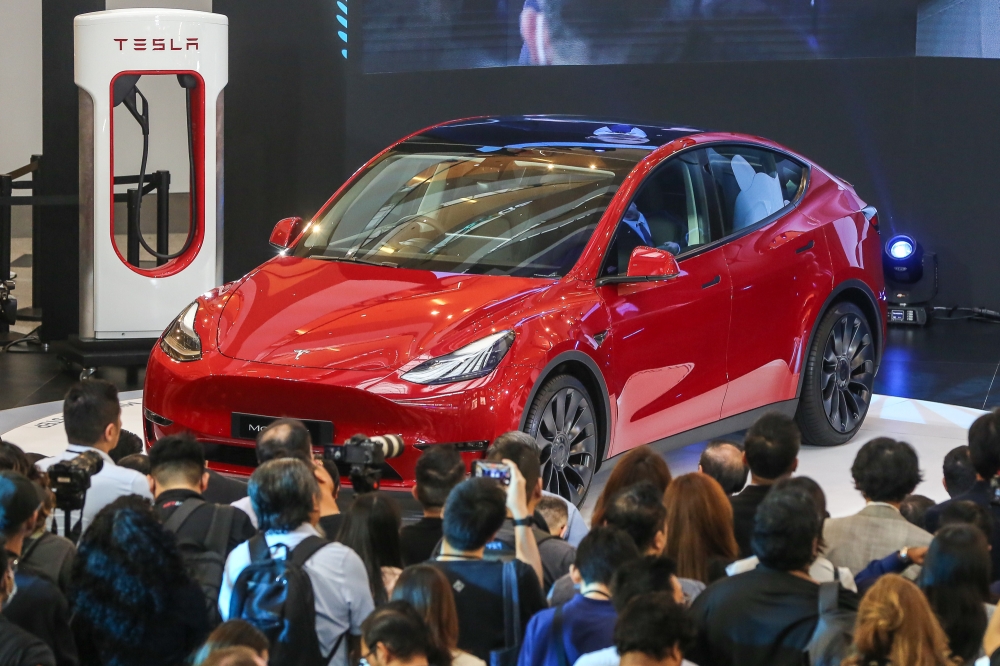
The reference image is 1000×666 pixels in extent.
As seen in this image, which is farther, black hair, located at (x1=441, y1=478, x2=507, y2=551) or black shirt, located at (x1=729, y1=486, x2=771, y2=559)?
black shirt, located at (x1=729, y1=486, x2=771, y2=559)

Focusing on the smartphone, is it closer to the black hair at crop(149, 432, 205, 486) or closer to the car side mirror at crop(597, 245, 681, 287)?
the black hair at crop(149, 432, 205, 486)

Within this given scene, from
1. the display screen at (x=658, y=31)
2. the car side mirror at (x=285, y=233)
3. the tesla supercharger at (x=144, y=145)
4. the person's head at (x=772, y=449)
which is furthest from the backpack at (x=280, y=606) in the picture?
the display screen at (x=658, y=31)

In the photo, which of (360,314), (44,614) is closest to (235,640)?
(44,614)

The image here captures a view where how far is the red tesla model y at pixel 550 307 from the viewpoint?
5.49 m

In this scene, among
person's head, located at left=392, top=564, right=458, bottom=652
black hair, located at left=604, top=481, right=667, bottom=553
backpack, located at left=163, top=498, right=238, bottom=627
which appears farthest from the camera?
backpack, located at left=163, top=498, right=238, bottom=627

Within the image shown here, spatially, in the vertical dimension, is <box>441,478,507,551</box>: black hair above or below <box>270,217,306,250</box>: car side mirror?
below

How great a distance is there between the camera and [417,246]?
640 cm

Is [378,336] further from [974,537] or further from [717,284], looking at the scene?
[974,537]

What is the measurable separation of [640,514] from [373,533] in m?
0.72

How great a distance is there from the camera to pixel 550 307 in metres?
5.77

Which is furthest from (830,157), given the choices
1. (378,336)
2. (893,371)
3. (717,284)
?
(378,336)

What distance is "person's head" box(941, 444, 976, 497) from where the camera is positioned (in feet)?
15.5

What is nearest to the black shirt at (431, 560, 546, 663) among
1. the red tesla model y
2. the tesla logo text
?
the red tesla model y

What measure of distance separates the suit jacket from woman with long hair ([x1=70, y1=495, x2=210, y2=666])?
1.84 meters
